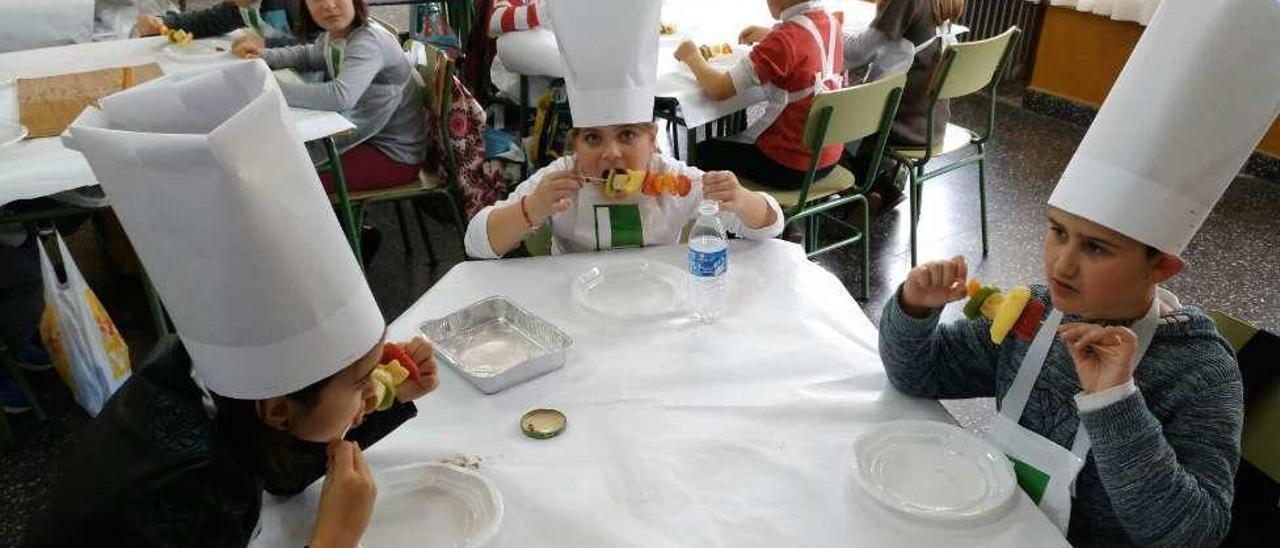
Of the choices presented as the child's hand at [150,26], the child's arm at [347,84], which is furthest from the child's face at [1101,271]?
the child's hand at [150,26]

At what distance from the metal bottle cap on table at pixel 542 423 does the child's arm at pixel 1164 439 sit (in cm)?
67

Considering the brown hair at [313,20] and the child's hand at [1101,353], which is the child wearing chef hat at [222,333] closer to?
the child's hand at [1101,353]

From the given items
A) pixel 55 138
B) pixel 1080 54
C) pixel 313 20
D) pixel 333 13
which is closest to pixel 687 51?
pixel 333 13

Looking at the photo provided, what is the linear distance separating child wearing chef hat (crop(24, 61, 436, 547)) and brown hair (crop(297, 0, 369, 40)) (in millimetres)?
1998

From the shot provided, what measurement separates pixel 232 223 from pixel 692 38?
260 cm

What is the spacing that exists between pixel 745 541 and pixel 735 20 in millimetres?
2912

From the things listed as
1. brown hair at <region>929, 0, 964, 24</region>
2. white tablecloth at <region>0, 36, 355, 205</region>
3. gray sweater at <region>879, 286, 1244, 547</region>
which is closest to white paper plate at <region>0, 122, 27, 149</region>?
white tablecloth at <region>0, 36, 355, 205</region>

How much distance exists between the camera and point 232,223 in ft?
2.93

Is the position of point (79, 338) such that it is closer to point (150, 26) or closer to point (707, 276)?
point (150, 26)

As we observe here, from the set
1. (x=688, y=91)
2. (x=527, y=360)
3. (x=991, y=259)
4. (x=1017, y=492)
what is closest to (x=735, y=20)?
(x=688, y=91)

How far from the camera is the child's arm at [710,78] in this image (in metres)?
2.66

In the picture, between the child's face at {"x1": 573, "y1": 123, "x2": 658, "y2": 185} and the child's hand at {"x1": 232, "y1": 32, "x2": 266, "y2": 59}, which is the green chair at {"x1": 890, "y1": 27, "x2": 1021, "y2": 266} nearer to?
the child's face at {"x1": 573, "y1": 123, "x2": 658, "y2": 185}

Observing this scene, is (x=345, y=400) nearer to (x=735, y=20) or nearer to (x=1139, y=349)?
(x=1139, y=349)

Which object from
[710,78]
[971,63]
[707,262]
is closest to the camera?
[707,262]
